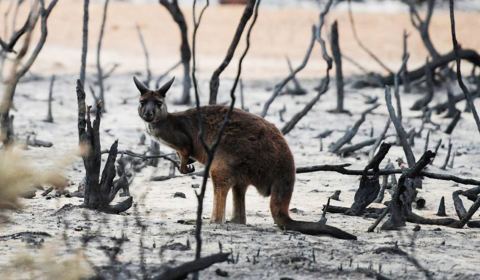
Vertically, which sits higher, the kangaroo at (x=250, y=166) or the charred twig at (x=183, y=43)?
the charred twig at (x=183, y=43)

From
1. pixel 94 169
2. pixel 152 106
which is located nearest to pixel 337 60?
pixel 152 106

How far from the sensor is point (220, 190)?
472 cm

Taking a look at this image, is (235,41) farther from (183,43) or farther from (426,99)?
(426,99)

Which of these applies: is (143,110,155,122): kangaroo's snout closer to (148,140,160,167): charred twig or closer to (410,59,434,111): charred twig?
(148,140,160,167): charred twig

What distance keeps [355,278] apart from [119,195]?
277 centimetres

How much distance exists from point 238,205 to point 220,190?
0.22m

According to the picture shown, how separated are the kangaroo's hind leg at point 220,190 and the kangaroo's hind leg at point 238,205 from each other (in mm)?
102

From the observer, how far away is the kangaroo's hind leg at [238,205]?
483 centimetres

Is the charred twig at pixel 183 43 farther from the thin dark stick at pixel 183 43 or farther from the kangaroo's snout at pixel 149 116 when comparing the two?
the kangaroo's snout at pixel 149 116

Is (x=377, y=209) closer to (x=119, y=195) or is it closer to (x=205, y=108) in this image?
(x=205, y=108)

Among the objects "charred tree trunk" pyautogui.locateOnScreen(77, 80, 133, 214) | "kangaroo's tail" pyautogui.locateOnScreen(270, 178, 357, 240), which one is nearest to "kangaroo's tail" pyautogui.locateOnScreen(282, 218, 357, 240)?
"kangaroo's tail" pyautogui.locateOnScreen(270, 178, 357, 240)

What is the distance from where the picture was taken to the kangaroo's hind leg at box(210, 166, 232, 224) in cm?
469

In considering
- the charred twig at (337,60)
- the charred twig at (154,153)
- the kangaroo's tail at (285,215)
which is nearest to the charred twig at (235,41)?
→ the charred twig at (154,153)

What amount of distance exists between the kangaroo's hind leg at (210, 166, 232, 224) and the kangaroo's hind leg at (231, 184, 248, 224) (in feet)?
0.34
